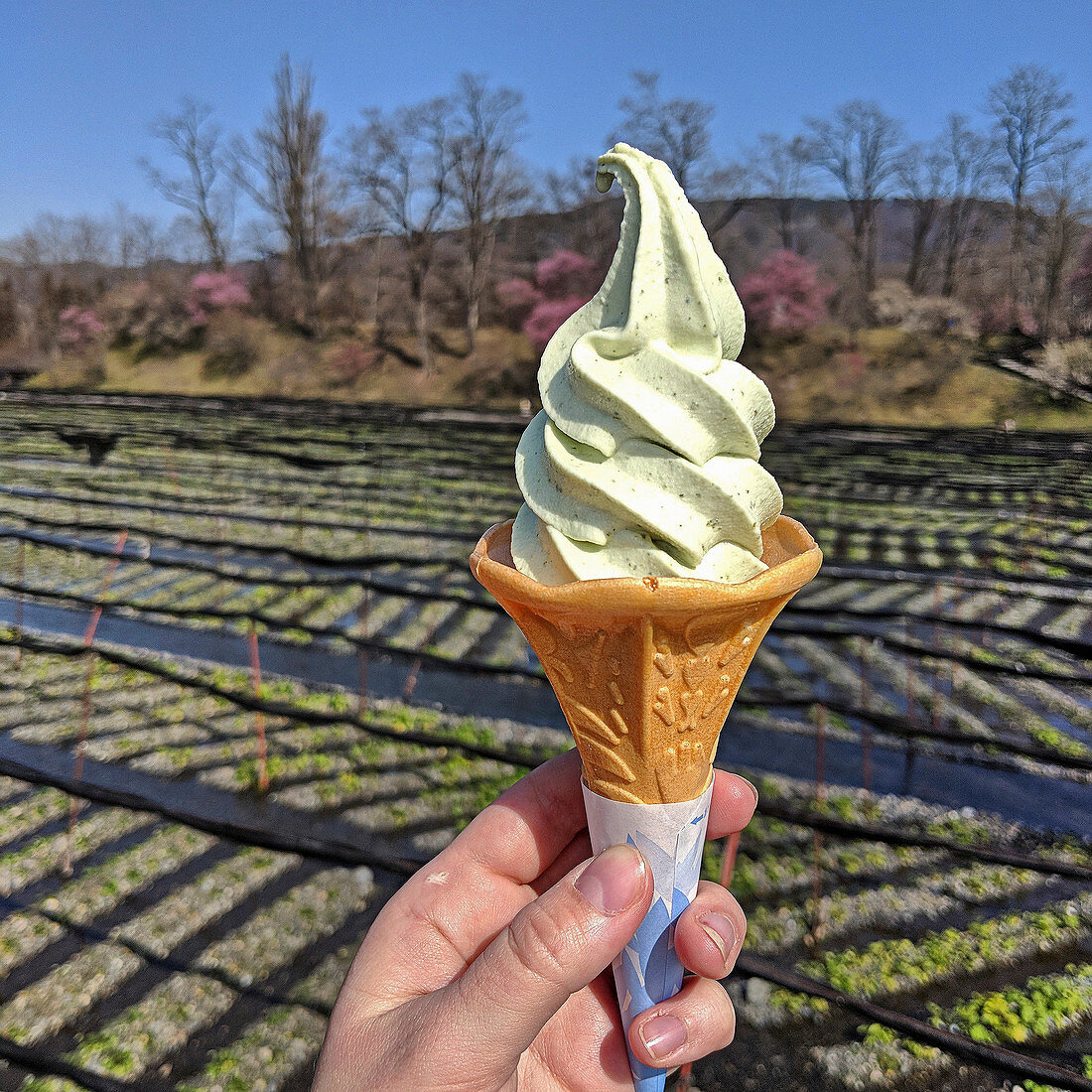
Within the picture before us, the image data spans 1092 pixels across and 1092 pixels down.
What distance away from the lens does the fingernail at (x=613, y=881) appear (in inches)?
53.5

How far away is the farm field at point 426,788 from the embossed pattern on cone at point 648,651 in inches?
56.1

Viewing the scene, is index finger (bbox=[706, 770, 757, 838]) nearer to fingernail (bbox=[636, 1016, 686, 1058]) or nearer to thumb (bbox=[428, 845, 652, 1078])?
fingernail (bbox=[636, 1016, 686, 1058])

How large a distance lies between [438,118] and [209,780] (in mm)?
31064

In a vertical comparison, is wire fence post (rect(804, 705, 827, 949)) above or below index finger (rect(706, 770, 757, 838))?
below

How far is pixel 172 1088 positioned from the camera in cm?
264

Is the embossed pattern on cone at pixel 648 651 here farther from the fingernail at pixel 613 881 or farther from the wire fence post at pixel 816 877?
the wire fence post at pixel 816 877

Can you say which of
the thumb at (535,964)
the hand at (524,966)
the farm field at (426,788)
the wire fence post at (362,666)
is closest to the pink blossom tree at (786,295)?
the farm field at (426,788)

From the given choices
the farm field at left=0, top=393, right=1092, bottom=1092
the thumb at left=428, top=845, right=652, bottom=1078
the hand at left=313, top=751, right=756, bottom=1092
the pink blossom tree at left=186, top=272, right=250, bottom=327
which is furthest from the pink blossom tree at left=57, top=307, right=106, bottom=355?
the thumb at left=428, top=845, right=652, bottom=1078

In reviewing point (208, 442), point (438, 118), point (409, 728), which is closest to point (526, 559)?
point (409, 728)

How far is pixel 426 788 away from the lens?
4.38 metres

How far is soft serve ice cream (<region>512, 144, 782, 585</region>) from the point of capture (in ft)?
4.70

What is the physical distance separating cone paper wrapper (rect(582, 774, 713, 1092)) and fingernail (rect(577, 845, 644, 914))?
0.45 feet

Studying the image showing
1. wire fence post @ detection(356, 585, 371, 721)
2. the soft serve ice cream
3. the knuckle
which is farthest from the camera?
wire fence post @ detection(356, 585, 371, 721)

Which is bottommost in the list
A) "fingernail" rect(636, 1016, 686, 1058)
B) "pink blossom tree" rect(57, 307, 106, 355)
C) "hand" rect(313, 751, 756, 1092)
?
"fingernail" rect(636, 1016, 686, 1058)
